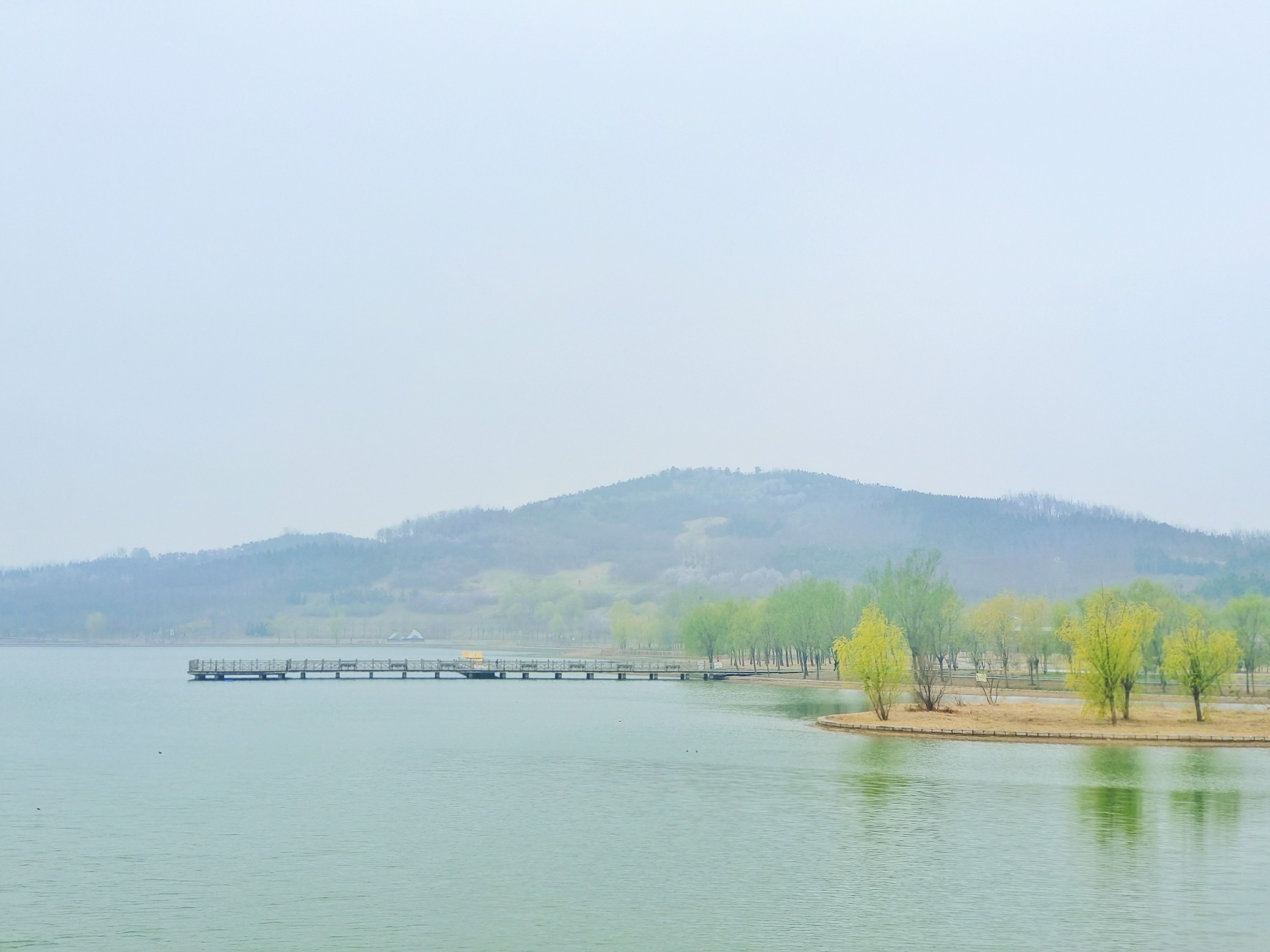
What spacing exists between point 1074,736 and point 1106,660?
7501 mm

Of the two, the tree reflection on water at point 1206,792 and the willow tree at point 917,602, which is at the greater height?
the willow tree at point 917,602

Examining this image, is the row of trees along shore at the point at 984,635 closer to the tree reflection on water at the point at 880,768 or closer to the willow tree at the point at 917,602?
the willow tree at the point at 917,602

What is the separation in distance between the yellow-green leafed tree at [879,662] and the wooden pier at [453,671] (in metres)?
69.1

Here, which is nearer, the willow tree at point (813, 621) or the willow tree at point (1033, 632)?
the willow tree at point (1033, 632)

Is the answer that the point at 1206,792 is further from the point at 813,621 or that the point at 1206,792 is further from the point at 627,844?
the point at 813,621

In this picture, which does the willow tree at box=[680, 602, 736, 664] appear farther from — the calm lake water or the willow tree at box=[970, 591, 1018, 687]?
the calm lake water

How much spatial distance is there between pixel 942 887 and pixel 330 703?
273 ft

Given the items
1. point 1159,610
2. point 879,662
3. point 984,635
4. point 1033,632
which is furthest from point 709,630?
point 879,662

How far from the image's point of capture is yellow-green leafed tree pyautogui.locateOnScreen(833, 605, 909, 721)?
81.8 meters

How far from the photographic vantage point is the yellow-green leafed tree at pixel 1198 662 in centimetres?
8119

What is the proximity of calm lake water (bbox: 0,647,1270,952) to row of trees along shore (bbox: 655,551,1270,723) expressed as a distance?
10.9 metres

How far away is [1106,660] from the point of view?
254 feet

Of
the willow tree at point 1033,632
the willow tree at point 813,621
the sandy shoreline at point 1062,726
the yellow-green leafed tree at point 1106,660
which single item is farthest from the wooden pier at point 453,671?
the yellow-green leafed tree at point 1106,660

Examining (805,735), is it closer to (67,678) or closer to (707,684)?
(707,684)
